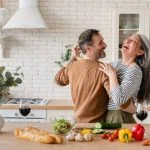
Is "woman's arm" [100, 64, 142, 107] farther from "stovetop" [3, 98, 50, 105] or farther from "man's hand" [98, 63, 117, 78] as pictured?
"stovetop" [3, 98, 50, 105]

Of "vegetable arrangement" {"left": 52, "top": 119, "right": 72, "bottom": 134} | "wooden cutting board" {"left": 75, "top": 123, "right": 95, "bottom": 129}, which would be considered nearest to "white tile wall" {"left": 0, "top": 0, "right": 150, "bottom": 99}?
"wooden cutting board" {"left": 75, "top": 123, "right": 95, "bottom": 129}

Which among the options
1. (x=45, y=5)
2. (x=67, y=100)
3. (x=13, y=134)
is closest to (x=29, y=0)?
(x=45, y=5)

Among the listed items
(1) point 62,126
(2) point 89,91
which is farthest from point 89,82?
(1) point 62,126

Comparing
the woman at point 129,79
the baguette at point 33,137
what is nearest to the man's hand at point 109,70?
the woman at point 129,79

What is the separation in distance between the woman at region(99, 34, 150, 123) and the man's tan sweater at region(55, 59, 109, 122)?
2.6 inches

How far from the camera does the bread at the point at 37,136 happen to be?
2.46 m

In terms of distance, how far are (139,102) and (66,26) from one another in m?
2.54

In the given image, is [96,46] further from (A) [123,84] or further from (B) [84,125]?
(B) [84,125]

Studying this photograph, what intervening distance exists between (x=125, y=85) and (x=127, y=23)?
239 centimetres

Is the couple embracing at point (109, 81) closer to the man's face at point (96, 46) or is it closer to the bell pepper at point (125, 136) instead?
the man's face at point (96, 46)

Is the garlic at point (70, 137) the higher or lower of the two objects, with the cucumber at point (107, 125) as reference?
lower

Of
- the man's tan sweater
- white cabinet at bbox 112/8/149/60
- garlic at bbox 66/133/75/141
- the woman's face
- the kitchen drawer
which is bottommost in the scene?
the kitchen drawer

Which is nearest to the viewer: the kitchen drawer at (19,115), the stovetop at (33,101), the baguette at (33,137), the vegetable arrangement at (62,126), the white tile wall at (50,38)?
the baguette at (33,137)

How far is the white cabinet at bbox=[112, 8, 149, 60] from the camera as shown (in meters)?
5.18
